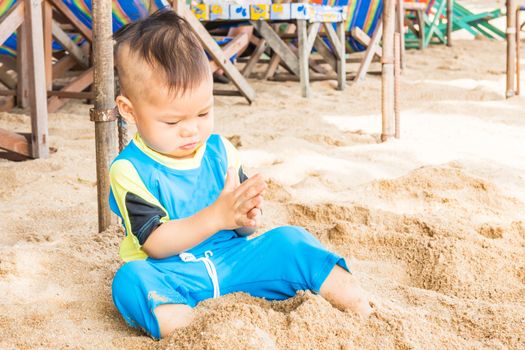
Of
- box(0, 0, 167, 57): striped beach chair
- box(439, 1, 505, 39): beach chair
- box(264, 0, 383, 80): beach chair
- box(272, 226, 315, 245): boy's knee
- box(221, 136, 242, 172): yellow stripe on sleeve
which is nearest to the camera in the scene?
box(272, 226, 315, 245): boy's knee

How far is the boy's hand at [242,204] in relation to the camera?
146 cm

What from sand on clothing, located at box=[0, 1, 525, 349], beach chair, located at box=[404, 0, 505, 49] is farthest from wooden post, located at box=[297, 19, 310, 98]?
beach chair, located at box=[404, 0, 505, 49]

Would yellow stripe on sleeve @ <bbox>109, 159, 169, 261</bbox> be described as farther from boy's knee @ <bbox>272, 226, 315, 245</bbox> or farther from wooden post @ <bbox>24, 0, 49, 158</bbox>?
wooden post @ <bbox>24, 0, 49, 158</bbox>

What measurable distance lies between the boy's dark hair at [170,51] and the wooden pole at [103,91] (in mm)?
489

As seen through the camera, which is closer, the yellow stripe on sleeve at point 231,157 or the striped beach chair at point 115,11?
the yellow stripe on sleeve at point 231,157

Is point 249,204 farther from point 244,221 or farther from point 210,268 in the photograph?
point 210,268

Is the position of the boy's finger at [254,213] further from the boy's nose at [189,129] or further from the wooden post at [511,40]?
the wooden post at [511,40]

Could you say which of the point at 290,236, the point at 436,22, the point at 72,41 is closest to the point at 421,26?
the point at 436,22

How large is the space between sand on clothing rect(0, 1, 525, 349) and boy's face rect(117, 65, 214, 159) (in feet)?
1.21

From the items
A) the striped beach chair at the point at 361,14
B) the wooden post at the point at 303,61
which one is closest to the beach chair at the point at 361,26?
the striped beach chair at the point at 361,14

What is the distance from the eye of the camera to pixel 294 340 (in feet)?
4.59

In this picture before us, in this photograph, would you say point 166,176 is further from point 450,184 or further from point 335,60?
point 335,60

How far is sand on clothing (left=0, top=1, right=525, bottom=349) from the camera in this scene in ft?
4.82

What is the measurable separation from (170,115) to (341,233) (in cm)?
79
